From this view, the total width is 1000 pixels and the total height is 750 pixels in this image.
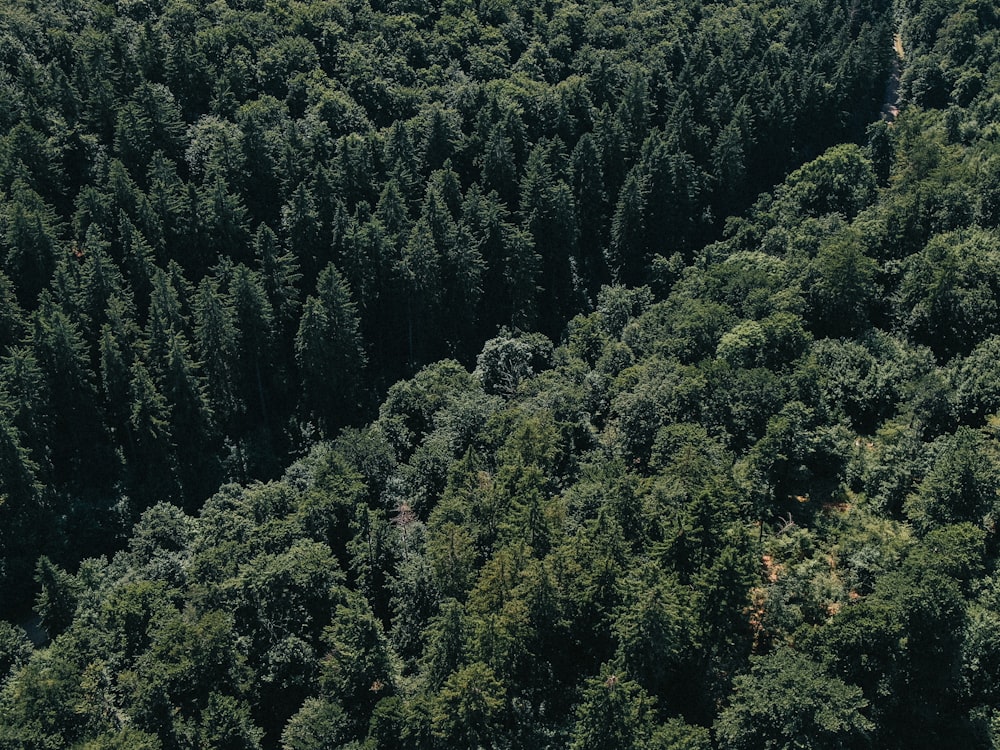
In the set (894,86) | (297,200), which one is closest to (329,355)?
(297,200)

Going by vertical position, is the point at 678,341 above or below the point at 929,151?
below

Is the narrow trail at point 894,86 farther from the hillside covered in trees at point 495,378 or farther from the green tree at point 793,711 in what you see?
the green tree at point 793,711

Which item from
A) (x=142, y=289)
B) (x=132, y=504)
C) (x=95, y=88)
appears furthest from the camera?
(x=95, y=88)

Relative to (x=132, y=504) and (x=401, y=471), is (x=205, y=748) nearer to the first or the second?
(x=401, y=471)

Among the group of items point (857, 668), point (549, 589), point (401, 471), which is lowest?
point (857, 668)

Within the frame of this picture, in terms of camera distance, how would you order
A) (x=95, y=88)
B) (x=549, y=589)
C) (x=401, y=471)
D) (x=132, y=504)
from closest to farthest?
(x=549, y=589), (x=401, y=471), (x=132, y=504), (x=95, y=88)

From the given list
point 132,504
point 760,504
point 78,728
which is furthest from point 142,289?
point 760,504

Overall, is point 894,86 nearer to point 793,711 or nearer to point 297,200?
point 297,200
